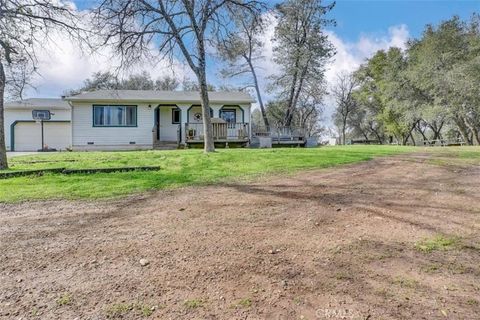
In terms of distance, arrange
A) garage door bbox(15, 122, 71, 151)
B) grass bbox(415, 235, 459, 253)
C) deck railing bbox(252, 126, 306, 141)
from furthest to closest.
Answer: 1. garage door bbox(15, 122, 71, 151)
2. deck railing bbox(252, 126, 306, 141)
3. grass bbox(415, 235, 459, 253)

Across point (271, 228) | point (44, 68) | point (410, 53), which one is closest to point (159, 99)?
point (44, 68)

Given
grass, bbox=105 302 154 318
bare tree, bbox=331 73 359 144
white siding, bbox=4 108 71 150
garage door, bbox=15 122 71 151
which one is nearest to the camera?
grass, bbox=105 302 154 318

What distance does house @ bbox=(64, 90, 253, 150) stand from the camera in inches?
727

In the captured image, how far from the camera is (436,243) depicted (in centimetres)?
316

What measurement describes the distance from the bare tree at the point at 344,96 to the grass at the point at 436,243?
3968 centimetres

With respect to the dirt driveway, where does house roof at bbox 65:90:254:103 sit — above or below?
above

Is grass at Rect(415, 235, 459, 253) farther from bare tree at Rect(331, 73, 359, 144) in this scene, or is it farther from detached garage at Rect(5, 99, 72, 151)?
bare tree at Rect(331, 73, 359, 144)

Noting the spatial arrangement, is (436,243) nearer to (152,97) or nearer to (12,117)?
(152,97)

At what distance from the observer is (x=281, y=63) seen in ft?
83.7

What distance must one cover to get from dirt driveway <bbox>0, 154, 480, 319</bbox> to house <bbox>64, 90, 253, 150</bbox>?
1351cm

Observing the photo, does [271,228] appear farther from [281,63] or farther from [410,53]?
[410,53]

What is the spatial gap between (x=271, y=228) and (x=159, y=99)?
665 inches

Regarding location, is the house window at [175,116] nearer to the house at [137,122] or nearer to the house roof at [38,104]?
the house at [137,122]

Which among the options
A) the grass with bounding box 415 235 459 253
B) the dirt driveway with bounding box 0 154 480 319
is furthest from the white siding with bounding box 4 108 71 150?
the grass with bounding box 415 235 459 253
